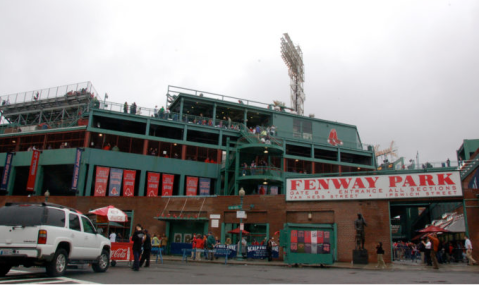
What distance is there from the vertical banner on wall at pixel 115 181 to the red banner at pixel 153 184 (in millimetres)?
2939

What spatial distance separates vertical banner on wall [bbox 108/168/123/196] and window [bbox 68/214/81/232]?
2768 centimetres

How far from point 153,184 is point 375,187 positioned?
23.9 m

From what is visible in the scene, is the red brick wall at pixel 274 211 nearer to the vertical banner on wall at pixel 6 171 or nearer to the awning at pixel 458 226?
the awning at pixel 458 226

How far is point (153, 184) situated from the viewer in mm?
39969

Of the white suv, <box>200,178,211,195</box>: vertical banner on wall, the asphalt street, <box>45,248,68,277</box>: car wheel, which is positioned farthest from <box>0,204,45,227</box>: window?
<box>200,178,211,195</box>: vertical banner on wall

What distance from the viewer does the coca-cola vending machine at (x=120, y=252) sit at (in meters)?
16.0

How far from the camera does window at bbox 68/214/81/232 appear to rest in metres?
11.7

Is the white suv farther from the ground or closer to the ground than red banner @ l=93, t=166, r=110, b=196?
closer to the ground

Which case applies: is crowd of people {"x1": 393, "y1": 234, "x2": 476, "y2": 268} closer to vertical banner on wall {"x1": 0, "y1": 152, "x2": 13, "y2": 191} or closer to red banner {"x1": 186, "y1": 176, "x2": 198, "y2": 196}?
red banner {"x1": 186, "y1": 176, "x2": 198, "y2": 196}

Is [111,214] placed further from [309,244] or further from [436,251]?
[436,251]

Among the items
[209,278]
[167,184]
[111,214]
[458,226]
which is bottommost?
[209,278]

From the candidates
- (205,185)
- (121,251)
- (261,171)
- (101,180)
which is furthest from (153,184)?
(121,251)

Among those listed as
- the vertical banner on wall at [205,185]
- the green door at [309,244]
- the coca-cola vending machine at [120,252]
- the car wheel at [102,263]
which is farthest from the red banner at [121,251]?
the vertical banner on wall at [205,185]

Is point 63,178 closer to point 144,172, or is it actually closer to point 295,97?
point 144,172
